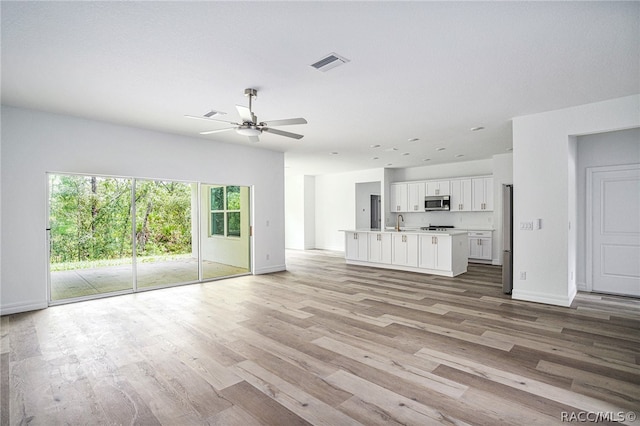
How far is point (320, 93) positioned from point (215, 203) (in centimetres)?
452

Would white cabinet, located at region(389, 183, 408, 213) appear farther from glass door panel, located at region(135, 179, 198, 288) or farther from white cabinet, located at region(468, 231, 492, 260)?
glass door panel, located at region(135, 179, 198, 288)

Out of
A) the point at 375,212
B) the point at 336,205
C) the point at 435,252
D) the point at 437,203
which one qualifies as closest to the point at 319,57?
the point at 435,252

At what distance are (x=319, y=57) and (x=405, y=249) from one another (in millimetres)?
5207

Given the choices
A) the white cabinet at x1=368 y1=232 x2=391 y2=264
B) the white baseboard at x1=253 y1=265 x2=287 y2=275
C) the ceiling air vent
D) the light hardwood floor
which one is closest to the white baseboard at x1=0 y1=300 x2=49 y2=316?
the light hardwood floor

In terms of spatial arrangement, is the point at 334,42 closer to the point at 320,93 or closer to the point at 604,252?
the point at 320,93

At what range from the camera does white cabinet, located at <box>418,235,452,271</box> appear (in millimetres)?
6586

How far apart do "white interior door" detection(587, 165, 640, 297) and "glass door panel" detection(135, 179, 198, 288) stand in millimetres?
7132

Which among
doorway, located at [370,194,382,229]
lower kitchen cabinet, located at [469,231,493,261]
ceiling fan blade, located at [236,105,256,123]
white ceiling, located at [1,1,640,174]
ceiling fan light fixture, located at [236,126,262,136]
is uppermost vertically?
white ceiling, located at [1,1,640,174]

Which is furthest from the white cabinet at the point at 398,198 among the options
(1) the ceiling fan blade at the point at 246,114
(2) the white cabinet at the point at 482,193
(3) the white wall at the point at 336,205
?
(1) the ceiling fan blade at the point at 246,114

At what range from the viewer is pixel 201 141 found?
6.27 metres

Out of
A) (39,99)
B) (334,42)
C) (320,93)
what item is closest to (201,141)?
(39,99)

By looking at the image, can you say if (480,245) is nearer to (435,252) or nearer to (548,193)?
(435,252)

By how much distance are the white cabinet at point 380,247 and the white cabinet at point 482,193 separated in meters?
2.89

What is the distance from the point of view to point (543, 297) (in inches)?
183
